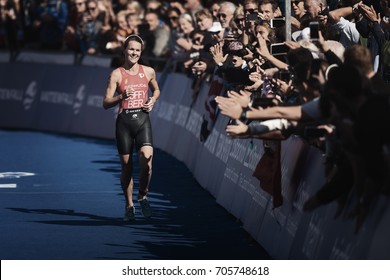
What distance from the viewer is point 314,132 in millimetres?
10961

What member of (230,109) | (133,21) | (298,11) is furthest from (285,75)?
(133,21)

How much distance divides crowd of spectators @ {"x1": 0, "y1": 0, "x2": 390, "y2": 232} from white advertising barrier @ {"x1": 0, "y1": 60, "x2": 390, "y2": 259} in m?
0.27

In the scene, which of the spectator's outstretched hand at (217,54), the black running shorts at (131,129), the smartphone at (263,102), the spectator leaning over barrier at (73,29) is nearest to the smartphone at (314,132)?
the smartphone at (263,102)

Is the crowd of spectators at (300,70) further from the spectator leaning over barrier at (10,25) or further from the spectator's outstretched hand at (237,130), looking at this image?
the spectator leaning over barrier at (10,25)

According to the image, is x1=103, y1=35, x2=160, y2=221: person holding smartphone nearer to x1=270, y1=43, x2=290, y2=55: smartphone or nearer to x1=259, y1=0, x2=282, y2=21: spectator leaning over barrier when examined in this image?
x1=259, y1=0, x2=282, y2=21: spectator leaning over barrier

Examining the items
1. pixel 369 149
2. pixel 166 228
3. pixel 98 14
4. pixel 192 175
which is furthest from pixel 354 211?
pixel 98 14

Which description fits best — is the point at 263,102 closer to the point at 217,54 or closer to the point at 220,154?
the point at 217,54

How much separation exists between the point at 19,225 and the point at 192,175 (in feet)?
20.1

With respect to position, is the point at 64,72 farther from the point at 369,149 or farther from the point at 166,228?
the point at 369,149

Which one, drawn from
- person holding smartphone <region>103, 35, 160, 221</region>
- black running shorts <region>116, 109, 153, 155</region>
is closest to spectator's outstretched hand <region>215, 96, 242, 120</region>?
person holding smartphone <region>103, 35, 160, 221</region>

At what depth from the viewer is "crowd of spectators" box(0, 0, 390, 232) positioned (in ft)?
31.7

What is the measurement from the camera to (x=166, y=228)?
15.1m

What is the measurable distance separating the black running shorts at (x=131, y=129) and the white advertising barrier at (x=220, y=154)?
1185mm

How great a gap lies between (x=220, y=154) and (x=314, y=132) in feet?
23.6
